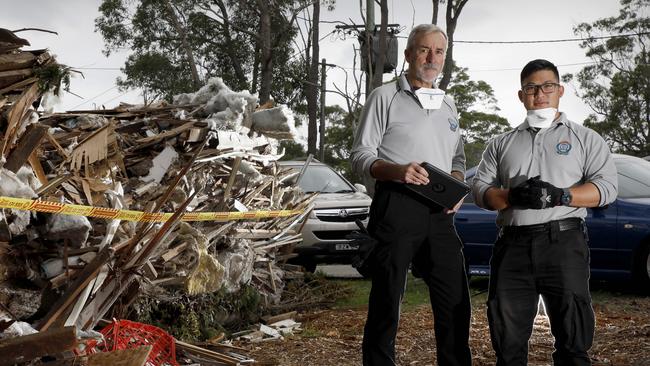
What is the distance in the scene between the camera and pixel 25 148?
5879mm

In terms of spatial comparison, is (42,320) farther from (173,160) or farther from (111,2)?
(111,2)

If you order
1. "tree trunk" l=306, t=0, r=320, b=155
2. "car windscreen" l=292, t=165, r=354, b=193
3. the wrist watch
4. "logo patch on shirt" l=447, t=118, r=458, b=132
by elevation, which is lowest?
"car windscreen" l=292, t=165, r=354, b=193

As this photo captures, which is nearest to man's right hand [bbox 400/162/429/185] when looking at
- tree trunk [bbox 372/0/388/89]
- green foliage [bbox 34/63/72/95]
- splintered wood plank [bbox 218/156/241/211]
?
green foliage [bbox 34/63/72/95]

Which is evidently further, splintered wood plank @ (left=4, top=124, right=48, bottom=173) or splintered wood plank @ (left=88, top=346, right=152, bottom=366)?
splintered wood plank @ (left=4, top=124, right=48, bottom=173)

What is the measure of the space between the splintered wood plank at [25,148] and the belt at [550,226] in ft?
9.90

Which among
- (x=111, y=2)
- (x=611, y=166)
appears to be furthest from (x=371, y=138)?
(x=111, y=2)

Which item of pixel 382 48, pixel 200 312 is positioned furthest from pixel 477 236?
pixel 382 48

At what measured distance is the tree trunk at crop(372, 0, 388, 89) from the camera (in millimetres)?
25297

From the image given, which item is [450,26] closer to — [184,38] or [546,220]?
[184,38]

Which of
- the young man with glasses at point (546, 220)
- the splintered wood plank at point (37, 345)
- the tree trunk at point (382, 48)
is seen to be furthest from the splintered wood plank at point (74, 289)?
the tree trunk at point (382, 48)

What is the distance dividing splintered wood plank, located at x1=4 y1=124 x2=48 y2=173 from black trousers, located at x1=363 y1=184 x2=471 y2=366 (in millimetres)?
2255

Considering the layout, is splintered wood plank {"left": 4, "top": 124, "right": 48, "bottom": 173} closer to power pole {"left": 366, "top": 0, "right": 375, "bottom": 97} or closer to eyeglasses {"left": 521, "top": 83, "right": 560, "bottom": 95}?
eyeglasses {"left": 521, "top": 83, "right": 560, "bottom": 95}

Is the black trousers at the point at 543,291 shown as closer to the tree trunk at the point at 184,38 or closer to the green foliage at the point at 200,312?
the green foliage at the point at 200,312

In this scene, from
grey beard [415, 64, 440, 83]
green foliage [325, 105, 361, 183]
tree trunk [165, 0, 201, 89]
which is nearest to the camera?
grey beard [415, 64, 440, 83]
